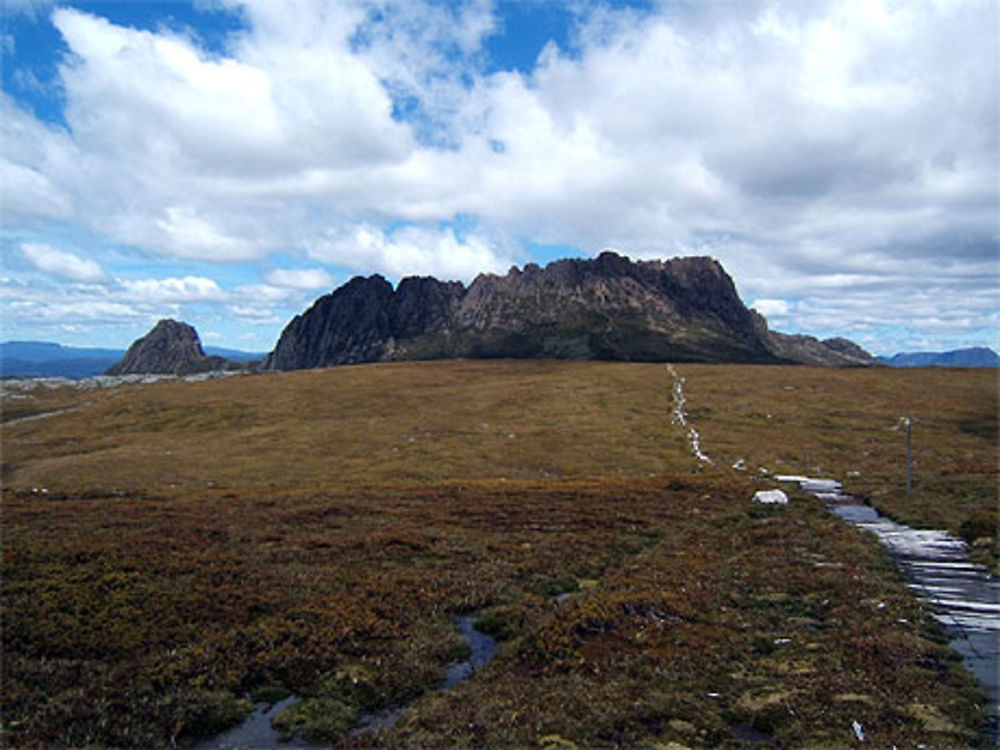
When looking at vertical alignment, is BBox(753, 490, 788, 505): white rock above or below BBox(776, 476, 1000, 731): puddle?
below

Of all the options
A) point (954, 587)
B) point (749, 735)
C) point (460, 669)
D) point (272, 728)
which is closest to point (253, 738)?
point (272, 728)

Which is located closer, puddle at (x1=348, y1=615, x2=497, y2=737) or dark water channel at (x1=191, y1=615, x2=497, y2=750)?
dark water channel at (x1=191, y1=615, x2=497, y2=750)

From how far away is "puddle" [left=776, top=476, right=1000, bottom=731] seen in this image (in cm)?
1747

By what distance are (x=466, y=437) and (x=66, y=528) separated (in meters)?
59.5

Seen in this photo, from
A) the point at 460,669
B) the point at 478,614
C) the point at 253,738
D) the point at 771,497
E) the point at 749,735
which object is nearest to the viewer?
the point at 749,735

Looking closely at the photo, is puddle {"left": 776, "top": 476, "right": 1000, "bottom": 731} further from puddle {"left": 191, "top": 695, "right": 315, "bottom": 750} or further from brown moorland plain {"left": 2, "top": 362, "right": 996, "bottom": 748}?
puddle {"left": 191, "top": 695, "right": 315, "bottom": 750}

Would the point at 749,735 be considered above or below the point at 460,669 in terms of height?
above

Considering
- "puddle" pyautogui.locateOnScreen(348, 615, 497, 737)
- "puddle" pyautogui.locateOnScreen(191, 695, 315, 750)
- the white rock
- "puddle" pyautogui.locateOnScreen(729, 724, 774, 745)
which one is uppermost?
"puddle" pyautogui.locateOnScreen(729, 724, 774, 745)

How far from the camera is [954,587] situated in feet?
80.1

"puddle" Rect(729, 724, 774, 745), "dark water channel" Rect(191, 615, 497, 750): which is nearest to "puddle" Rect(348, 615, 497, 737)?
"dark water channel" Rect(191, 615, 497, 750)

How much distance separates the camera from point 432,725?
48.6ft

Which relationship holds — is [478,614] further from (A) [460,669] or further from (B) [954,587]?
(B) [954,587]

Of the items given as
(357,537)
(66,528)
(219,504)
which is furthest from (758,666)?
(219,504)

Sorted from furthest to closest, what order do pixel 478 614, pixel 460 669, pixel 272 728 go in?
pixel 478 614 → pixel 460 669 → pixel 272 728
